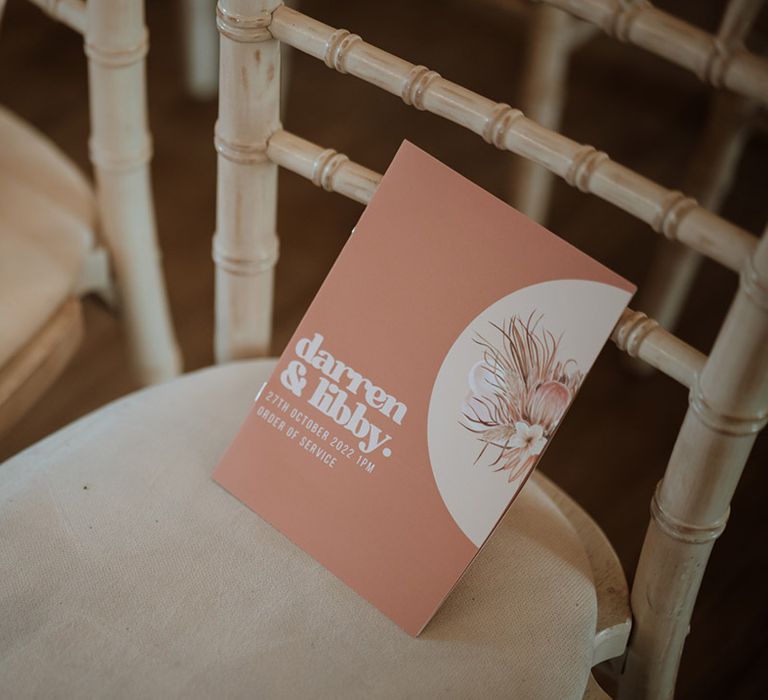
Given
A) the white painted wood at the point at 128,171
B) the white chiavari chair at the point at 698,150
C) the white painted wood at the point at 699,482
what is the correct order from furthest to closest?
the white chiavari chair at the point at 698,150 < the white painted wood at the point at 128,171 < the white painted wood at the point at 699,482

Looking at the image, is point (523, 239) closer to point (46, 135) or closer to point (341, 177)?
point (341, 177)

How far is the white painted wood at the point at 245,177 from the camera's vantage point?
66cm

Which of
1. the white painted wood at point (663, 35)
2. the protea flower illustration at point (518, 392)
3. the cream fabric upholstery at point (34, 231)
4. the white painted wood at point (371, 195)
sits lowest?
the cream fabric upholstery at point (34, 231)

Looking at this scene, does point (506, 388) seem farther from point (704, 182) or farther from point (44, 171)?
point (704, 182)

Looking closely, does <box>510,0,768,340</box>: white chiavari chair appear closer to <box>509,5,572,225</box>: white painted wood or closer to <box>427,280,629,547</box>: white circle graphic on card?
<box>509,5,572,225</box>: white painted wood

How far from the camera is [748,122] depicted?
1156mm

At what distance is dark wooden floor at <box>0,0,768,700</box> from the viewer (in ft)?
3.92

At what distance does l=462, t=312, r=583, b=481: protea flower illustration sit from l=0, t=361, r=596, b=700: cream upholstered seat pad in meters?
0.11

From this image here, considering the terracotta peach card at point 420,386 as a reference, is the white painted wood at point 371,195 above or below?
above

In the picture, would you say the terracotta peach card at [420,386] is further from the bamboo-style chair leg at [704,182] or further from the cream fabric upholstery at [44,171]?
the bamboo-style chair leg at [704,182]

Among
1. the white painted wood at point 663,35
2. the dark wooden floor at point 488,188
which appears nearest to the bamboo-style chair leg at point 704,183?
the dark wooden floor at point 488,188

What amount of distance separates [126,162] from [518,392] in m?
0.47

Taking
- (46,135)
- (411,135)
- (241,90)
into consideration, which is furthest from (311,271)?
(241,90)

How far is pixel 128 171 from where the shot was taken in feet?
2.95
